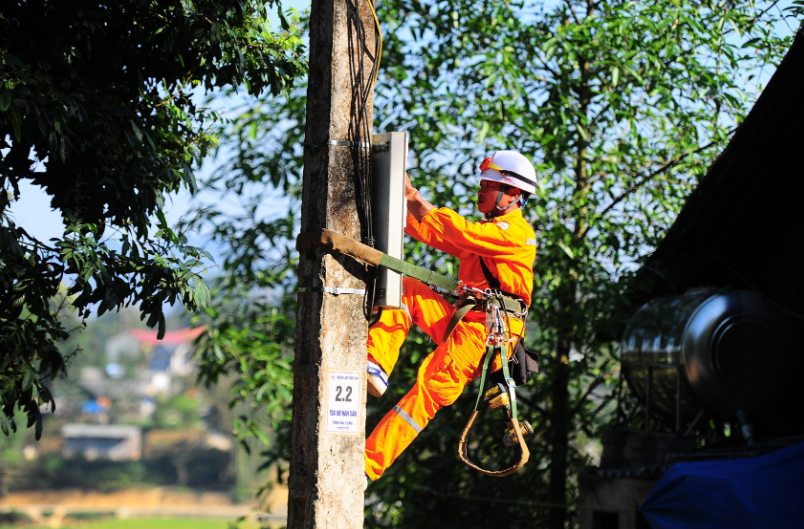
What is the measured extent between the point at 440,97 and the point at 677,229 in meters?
2.92

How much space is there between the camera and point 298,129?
11242 mm

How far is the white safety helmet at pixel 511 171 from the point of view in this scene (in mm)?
5488

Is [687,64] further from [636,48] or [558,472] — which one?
[558,472]

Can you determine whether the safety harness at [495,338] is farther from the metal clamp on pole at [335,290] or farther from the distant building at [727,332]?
the distant building at [727,332]

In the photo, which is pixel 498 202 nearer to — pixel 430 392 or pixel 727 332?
pixel 430 392

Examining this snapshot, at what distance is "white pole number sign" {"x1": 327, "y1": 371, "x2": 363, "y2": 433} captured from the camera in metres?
4.12

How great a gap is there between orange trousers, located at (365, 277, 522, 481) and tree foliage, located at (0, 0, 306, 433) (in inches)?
55.0

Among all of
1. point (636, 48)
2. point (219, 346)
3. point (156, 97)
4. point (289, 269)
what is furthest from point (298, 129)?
point (156, 97)

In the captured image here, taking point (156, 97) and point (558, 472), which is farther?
point (558, 472)

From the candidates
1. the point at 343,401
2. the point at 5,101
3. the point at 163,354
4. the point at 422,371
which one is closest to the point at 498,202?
the point at 422,371

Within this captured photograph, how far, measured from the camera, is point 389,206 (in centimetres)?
440

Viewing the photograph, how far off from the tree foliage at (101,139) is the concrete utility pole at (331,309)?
1.86m

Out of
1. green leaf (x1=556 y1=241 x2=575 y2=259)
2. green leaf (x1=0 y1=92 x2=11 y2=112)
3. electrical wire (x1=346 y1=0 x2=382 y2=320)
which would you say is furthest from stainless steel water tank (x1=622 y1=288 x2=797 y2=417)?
green leaf (x1=0 y1=92 x2=11 y2=112)

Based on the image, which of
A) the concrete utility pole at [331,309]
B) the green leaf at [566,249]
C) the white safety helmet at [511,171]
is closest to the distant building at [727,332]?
the green leaf at [566,249]
